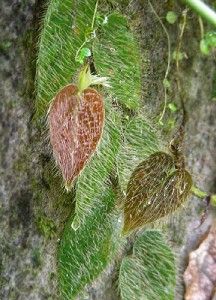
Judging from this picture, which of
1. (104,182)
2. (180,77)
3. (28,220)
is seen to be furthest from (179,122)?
(28,220)

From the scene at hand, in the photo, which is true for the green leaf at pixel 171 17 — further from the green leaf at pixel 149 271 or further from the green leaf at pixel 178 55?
the green leaf at pixel 149 271

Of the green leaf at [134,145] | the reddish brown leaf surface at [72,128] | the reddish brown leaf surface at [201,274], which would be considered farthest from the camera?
the reddish brown leaf surface at [201,274]

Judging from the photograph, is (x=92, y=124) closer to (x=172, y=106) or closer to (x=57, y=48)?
(x=57, y=48)

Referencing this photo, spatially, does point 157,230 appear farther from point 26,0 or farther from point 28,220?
point 26,0

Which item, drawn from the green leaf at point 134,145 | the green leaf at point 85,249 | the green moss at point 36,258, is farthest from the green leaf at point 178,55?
the green moss at point 36,258

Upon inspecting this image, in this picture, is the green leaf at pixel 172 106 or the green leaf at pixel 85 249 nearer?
the green leaf at pixel 85 249
